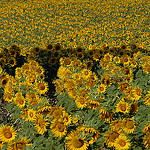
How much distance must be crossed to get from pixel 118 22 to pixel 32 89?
1110 centimetres

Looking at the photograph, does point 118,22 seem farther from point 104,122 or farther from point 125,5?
point 104,122

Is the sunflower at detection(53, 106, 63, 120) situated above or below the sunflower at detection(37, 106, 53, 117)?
below

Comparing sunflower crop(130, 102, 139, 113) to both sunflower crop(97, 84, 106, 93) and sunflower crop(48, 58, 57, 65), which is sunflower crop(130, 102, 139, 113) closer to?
sunflower crop(97, 84, 106, 93)

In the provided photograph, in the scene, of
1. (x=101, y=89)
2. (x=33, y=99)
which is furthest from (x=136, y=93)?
(x=33, y=99)

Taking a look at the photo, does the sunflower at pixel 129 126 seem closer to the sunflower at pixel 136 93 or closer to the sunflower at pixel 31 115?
the sunflower at pixel 136 93

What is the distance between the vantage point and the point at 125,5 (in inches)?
629

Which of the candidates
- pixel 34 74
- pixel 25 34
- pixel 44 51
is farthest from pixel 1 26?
pixel 34 74

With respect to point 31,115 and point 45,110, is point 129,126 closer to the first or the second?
point 45,110

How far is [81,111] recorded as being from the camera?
306 cm

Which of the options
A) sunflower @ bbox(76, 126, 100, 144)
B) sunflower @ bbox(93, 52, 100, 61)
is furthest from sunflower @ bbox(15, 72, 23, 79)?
sunflower @ bbox(76, 126, 100, 144)

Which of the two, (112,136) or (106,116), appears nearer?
(112,136)

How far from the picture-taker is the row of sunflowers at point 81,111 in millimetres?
2244

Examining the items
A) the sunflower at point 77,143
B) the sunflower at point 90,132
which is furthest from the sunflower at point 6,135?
the sunflower at point 90,132

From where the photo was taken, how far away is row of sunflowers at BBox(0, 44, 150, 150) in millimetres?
2244
